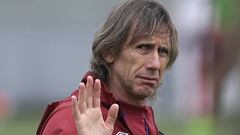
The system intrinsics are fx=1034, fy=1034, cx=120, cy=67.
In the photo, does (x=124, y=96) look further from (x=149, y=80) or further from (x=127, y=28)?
(x=127, y=28)

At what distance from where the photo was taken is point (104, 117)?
4938 mm

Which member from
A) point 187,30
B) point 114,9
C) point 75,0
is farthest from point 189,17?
point 114,9

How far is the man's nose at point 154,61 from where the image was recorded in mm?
5078

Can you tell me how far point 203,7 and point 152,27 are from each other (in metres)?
9.16

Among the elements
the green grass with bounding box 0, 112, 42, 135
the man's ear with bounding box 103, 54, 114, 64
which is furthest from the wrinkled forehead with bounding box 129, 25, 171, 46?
the green grass with bounding box 0, 112, 42, 135

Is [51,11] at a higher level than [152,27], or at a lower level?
lower

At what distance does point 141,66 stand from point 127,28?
202 mm

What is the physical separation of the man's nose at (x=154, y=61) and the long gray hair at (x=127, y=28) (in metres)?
0.10

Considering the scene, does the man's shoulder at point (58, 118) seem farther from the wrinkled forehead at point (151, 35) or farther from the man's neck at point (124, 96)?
the wrinkled forehead at point (151, 35)

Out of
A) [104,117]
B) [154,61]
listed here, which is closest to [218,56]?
[154,61]

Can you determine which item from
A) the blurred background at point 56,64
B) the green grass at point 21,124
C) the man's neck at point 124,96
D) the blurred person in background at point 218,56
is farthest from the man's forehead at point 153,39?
the green grass at point 21,124

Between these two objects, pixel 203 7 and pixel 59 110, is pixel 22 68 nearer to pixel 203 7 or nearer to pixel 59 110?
pixel 203 7

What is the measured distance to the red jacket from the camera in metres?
4.84

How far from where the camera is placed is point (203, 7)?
14.2 meters
